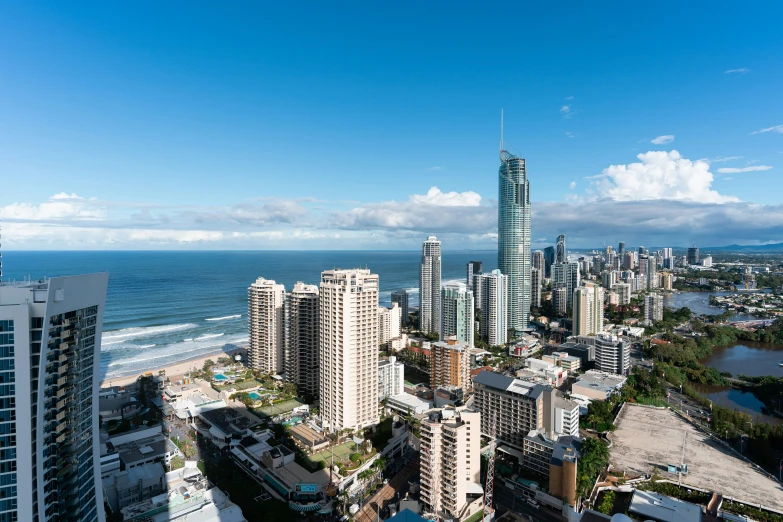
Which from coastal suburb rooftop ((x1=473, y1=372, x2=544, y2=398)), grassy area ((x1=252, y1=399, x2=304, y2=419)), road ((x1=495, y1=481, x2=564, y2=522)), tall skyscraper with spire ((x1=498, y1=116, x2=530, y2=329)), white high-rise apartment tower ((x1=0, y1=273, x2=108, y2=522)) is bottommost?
road ((x1=495, y1=481, x2=564, y2=522))

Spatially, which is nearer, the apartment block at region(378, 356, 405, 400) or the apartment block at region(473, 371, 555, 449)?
the apartment block at region(473, 371, 555, 449)

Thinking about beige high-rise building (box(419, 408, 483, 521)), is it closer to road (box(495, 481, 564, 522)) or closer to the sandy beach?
road (box(495, 481, 564, 522))

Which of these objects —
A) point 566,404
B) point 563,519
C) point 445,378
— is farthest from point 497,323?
point 563,519

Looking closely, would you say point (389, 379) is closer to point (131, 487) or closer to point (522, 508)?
point (522, 508)

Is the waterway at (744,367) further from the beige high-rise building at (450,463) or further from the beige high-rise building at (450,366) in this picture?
the beige high-rise building at (450,463)

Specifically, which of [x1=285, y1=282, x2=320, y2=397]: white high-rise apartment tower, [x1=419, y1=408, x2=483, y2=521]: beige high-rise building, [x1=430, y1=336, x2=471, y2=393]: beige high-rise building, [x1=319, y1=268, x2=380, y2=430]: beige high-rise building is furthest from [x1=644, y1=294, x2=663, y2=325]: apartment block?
[x1=419, y1=408, x2=483, y2=521]: beige high-rise building
